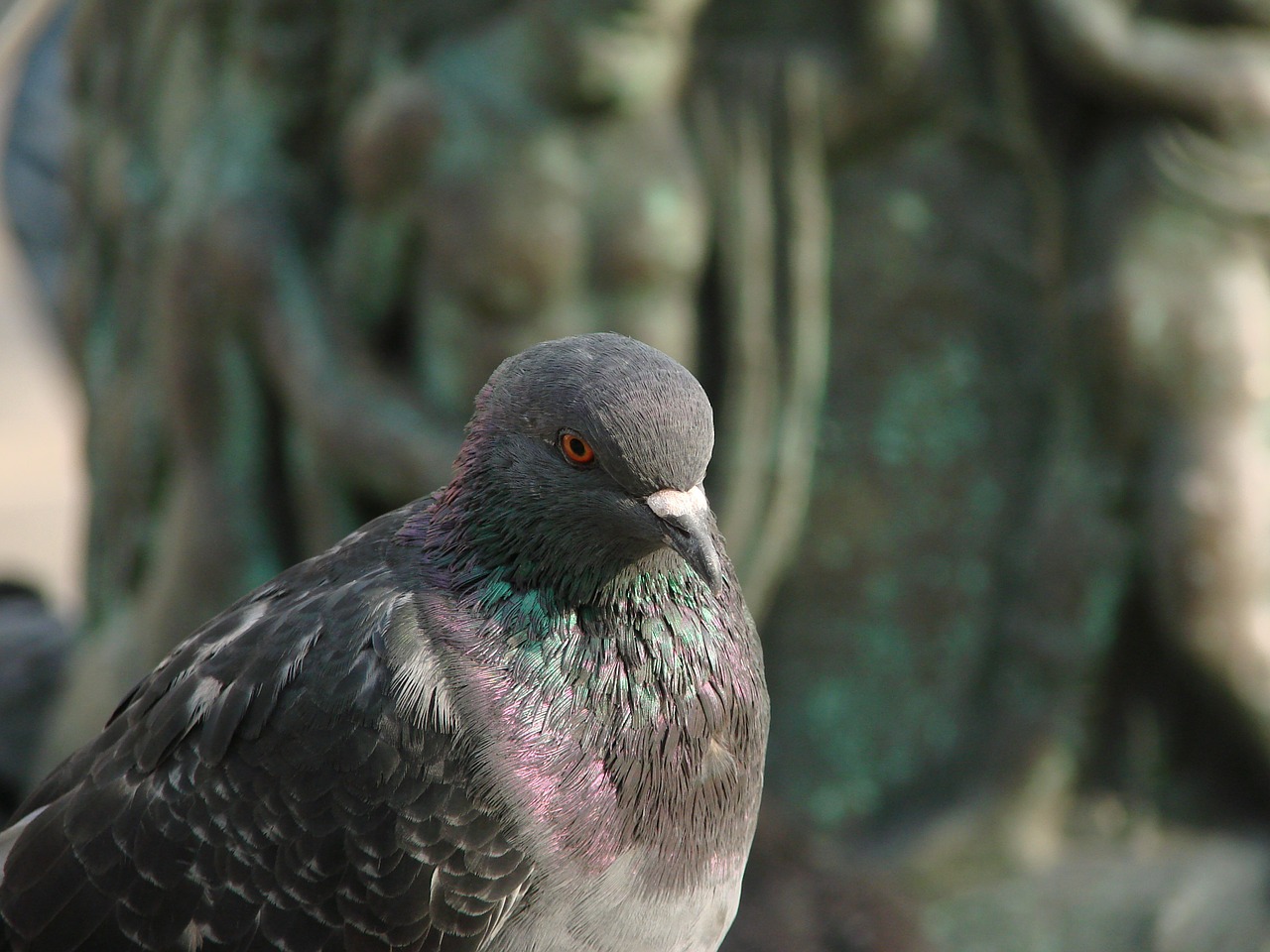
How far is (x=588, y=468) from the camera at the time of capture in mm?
2076

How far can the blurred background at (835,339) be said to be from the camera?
446cm

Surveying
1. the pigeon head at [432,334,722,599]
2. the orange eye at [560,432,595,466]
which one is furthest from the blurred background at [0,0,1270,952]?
the orange eye at [560,432,595,466]

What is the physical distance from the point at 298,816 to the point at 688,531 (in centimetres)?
59

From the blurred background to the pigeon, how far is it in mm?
2027

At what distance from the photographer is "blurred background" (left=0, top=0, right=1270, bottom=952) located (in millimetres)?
4465

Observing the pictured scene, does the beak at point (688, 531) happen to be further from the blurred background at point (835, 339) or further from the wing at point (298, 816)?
the blurred background at point (835, 339)

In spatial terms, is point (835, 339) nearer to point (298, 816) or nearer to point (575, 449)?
point (575, 449)

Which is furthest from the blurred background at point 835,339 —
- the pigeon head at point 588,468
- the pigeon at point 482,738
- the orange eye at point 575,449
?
the orange eye at point 575,449

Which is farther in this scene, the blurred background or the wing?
the blurred background

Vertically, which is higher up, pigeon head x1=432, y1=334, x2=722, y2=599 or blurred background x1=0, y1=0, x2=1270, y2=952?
pigeon head x1=432, y1=334, x2=722, y2=599

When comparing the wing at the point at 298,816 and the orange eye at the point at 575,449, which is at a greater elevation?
the orange eye at the point at 575,449

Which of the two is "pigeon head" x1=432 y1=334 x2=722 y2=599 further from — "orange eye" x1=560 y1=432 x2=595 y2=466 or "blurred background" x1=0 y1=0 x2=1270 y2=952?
"blurred background" x1=0 y1=0 x2=1270 y2=952

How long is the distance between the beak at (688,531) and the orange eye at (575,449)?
0.32 feet

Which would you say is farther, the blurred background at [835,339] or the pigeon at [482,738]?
the blurred background at [835,339]
